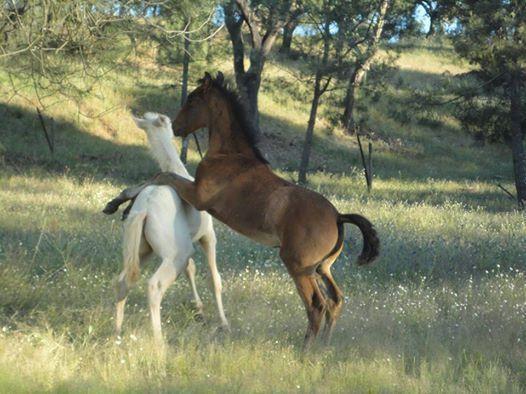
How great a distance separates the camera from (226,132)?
23.6ft

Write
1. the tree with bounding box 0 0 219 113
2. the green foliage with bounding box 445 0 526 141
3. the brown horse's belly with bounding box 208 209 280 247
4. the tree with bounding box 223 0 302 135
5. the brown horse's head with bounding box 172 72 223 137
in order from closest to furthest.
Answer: the brown horse's belly with bounding box 208 209 280 247
the brown horse's head with bounding box 172 72 223 137
the tree with bounding box 0 0 219 113
the green foliage with bounding box 445 0 526 141
the tree with bounding box 223 0 302 135

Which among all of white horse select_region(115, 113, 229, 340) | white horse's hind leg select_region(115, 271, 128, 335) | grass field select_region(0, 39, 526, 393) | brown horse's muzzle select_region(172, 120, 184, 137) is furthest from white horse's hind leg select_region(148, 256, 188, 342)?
brown horse's muzzle select_region(172, 120, 184, 137)

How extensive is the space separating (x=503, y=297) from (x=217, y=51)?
63.2 feet

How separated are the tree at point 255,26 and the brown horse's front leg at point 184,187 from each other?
17226 mm

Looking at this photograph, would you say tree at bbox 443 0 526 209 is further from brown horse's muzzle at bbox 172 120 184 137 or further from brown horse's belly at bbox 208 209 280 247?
brown horse's belly at bbox 208 209 280 247

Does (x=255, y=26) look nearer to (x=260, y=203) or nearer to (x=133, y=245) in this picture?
(x=260, y=203)

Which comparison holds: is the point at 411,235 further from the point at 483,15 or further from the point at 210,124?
the point at 483,15

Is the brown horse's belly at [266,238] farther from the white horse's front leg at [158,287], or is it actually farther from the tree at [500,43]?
the tree at [500,43]

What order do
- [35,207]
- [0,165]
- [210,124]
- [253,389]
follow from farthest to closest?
[0,165] → [35,207] → [210,124] → [253,389]

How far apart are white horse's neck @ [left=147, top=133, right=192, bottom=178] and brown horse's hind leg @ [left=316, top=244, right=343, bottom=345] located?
1602 mm

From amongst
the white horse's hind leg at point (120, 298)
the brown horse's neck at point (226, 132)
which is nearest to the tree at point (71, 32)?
the brown horse's neck at point (226, 132)

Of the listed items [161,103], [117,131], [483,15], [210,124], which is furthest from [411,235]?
[161,103]

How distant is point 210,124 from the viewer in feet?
23.9

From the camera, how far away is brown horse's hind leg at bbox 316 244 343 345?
6.71m
